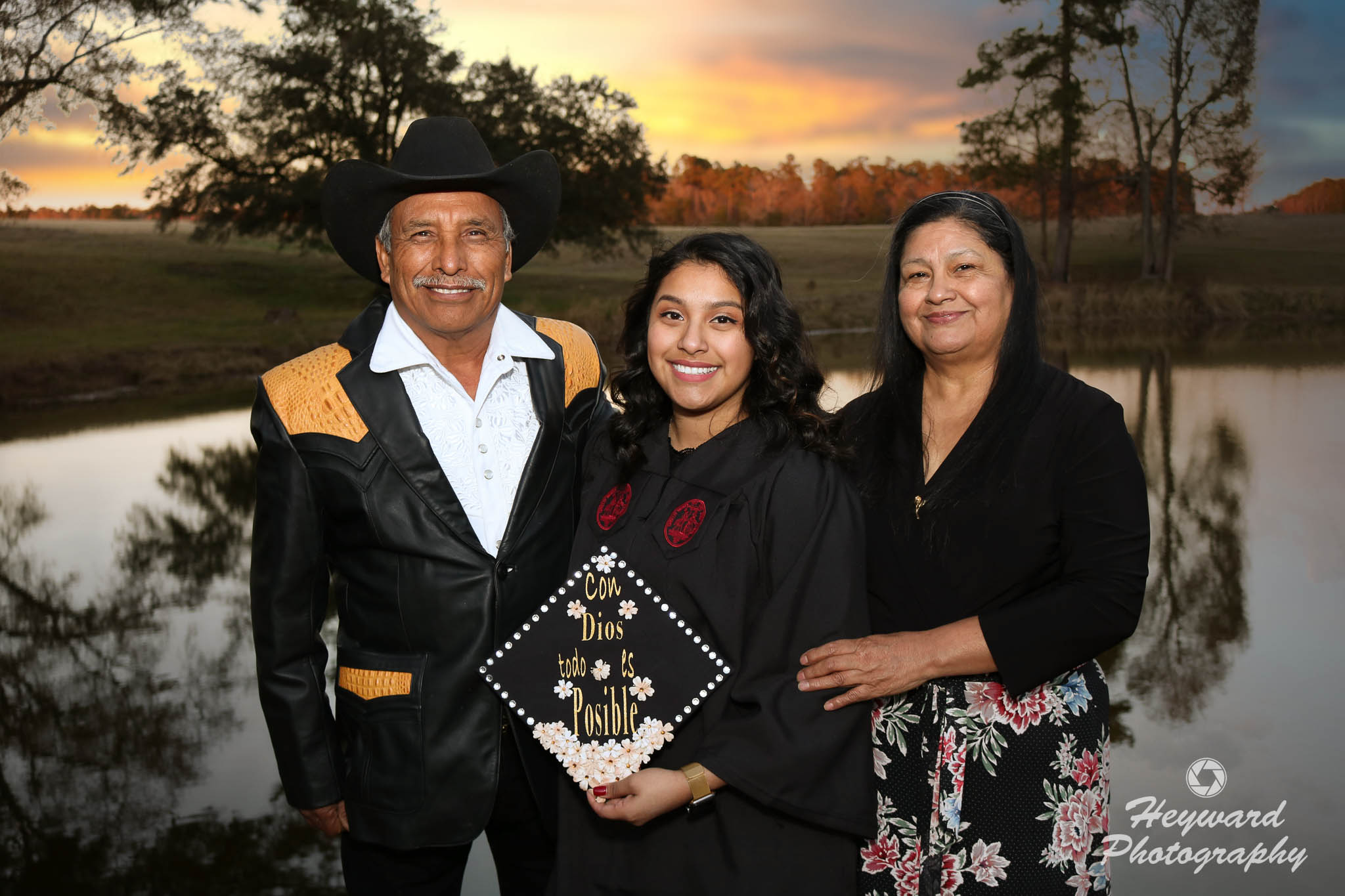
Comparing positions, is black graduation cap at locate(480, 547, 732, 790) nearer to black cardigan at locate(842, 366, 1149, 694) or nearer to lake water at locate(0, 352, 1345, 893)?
black cardigan at locate(842, 366, 1149, 694)

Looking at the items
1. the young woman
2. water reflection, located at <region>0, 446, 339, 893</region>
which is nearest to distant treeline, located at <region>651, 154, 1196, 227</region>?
water reflection, located at <region>0, 446, 339, 893</region>

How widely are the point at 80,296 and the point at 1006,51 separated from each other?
2195cm

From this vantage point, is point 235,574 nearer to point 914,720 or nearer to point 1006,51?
point 914,720

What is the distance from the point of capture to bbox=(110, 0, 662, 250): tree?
18531mm

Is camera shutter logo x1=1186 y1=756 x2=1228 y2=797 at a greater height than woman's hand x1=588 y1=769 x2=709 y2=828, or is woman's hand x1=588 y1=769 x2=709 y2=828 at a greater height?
woman's hand x1=588 y1=769 x2=709 y2=828

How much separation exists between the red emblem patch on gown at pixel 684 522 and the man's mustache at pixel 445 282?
26.5 inches

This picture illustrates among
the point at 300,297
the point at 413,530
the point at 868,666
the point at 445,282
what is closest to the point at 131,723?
the point at 413,530

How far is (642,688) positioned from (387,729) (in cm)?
61

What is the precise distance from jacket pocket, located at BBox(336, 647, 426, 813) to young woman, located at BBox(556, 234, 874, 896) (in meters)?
0.34

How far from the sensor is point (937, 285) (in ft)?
6.55

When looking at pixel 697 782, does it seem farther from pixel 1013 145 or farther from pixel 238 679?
pixel 1013 145

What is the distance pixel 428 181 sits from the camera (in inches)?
83.3

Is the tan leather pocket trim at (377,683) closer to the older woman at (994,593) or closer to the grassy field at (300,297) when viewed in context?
the older woman at (994,593)

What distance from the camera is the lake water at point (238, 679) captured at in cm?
337
